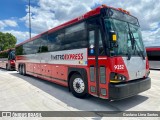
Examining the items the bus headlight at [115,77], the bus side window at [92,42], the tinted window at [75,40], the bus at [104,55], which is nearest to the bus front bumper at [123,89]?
the bus at [104,55]

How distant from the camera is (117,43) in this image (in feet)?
15.0

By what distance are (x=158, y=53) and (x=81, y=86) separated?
44.0ft

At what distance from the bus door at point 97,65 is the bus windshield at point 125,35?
398mm

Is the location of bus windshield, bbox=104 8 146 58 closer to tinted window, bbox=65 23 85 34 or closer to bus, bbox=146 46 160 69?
tinted window, bbox=65 23 85 34

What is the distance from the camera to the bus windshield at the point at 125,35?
4598mm

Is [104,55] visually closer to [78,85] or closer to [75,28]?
[78,85]

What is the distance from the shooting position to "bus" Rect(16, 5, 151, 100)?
14.6 ft

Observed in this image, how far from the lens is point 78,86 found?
226 inches

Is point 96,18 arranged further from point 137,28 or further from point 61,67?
point 61,67

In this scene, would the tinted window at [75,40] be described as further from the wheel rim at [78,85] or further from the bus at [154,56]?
the bus at [154,56]

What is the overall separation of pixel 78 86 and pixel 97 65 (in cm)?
137

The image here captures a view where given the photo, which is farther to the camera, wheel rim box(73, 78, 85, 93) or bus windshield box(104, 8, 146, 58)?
wheel rim box(73, 78, 85, 93)

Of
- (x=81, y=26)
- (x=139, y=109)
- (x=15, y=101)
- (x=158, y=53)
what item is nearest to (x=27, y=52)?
(x=15, y=101)

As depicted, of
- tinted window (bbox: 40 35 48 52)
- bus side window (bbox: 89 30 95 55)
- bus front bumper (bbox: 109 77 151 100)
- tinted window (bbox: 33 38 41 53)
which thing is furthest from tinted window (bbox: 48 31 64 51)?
bus front bumper (bbox: 109 77 151 100)
